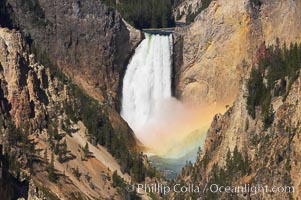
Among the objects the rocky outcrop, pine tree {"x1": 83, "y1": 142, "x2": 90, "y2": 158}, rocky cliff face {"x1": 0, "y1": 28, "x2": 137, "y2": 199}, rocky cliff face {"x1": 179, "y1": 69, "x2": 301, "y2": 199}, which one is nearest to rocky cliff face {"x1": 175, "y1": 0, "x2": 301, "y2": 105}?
rocky cliff face {"x1": 0, "y1": 28, "x2": 137, "y2": 199}

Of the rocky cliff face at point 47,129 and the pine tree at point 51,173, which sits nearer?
the pine tree at point 51,173

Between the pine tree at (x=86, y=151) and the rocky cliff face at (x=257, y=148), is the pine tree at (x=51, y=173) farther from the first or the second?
the rocky cliff face at (x=257, y=148)

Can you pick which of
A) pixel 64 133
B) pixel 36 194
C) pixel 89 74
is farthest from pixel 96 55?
pixel 36 194

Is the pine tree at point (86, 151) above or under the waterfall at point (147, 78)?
under

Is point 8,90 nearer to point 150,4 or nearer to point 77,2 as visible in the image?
point 77,2

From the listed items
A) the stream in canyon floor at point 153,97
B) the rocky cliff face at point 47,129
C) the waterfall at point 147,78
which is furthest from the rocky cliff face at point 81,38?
the rocky cliff face at point 47,129
